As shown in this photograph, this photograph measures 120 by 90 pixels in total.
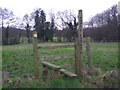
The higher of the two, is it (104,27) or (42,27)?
(42,27)

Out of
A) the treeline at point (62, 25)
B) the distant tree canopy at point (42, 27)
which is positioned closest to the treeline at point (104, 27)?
the treeline at point (62, 25)

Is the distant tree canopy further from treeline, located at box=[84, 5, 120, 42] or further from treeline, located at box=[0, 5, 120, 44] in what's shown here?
treeline, located at box=[84, 5, 120, 42]

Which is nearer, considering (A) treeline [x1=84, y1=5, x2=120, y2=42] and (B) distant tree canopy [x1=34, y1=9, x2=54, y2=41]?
(A) treeline [x1=84, y1=5, x2=120, y2=42]

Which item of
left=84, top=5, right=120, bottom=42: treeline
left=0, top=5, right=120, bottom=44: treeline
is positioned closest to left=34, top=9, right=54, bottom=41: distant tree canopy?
left=0, top=5, right=120, bottom=44: treeline

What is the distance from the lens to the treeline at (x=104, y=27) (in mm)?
39669

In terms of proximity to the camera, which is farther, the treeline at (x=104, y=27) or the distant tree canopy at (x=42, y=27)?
the distant tree canopy at (x=42, y=27)

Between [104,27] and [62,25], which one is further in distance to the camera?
[62,25]

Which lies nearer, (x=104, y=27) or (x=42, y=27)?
(x=104, y=27)

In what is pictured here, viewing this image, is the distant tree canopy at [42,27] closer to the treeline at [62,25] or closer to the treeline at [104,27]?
the treeline at [62,25]

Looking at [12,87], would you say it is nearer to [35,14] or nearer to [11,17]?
[11,17]

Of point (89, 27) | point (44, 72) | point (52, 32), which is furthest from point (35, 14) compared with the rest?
point (44, 72)

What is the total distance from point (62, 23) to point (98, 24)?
41.4 feet

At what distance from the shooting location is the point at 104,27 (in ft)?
147

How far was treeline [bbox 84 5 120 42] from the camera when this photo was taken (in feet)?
130
